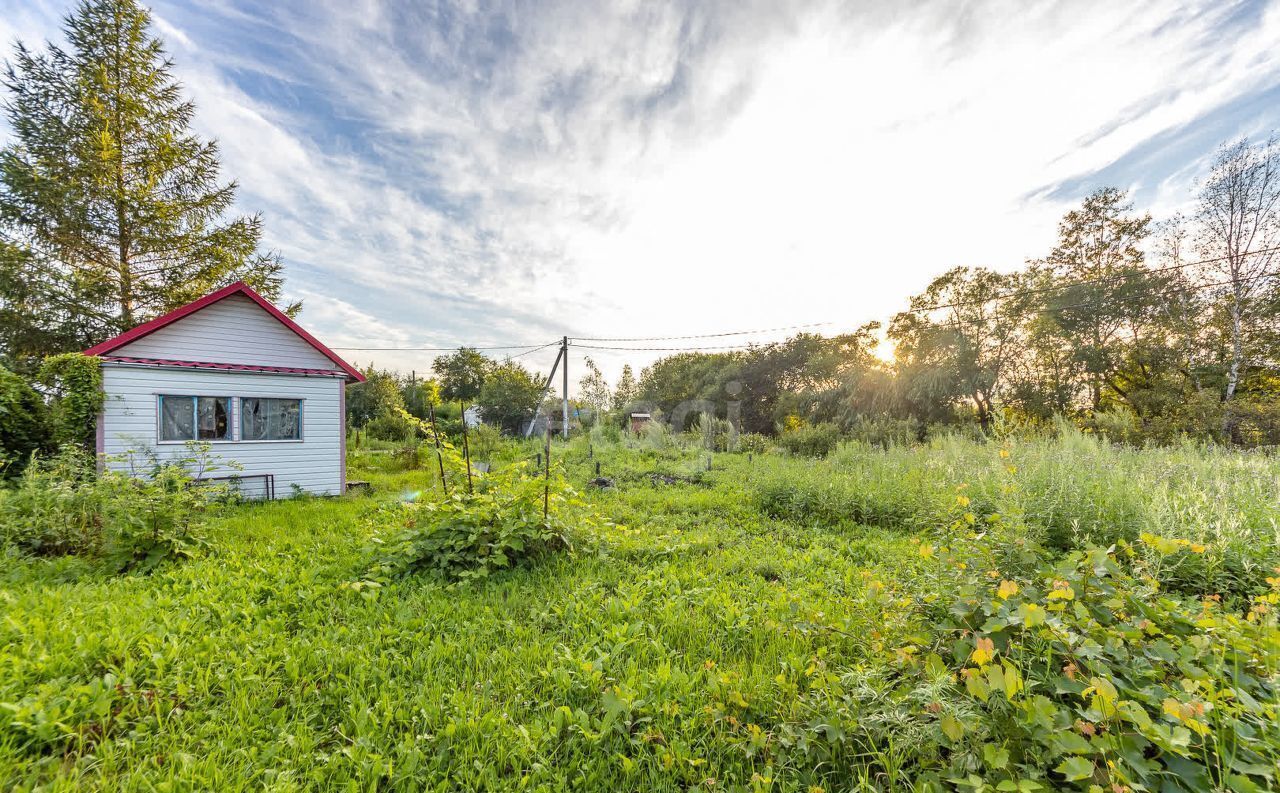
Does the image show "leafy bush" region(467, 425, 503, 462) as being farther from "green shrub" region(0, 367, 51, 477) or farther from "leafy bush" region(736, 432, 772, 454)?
"leafy bush" region(736, 432, 772, 454)

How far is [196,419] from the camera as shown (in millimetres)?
7848

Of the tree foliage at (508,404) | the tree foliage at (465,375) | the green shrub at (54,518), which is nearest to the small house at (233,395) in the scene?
the green shrub at (54,518)

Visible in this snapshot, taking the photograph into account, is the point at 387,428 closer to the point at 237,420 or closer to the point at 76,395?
the point at 237,420

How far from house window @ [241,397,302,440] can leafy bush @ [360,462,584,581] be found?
19.6 feet

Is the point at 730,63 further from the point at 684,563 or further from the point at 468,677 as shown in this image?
the point at 468,677

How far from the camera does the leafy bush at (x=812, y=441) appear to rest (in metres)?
14.1

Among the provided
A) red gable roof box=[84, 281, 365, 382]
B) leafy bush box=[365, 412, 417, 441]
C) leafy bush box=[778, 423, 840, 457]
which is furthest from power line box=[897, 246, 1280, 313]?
leafy bush box=[365, 412, 417, 441]

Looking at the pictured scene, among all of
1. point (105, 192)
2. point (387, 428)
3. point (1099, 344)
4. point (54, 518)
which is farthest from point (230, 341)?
point (1099, 344)

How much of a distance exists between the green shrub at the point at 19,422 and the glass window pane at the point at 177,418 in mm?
1465

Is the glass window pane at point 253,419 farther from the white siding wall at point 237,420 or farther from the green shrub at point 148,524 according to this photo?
the green shrub at point 148,524

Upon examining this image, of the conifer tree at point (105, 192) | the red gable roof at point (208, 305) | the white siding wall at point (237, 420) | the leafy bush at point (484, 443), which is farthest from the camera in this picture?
the leafy bush at point (484, 443)

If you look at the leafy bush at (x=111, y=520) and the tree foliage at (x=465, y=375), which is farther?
the tree foliage at (x=465, y=375)

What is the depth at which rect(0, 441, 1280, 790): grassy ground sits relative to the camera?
6.08ft

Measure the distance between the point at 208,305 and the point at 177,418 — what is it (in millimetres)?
2078
